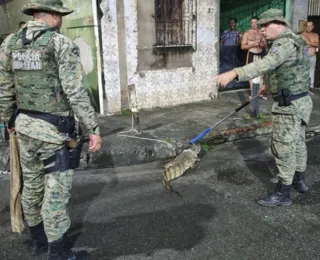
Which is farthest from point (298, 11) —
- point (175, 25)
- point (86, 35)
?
point (86, 35)

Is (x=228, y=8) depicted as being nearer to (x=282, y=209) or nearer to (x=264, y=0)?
(x=264, y=0)

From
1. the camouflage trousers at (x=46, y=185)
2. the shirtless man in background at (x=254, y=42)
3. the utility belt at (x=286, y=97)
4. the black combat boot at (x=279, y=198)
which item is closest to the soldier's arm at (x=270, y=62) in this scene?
the utility belt at (x=286, y=97)

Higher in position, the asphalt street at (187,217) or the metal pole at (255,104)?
the metal pole at (255,104)

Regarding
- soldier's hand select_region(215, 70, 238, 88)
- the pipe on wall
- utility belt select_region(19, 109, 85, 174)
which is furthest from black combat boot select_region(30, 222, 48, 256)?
the pipe on wall

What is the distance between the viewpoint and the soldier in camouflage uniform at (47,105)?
2.44 metres

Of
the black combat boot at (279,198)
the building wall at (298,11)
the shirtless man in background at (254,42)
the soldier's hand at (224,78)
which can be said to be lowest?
the black combat boot at (279,198)

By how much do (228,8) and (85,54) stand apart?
4960 mm

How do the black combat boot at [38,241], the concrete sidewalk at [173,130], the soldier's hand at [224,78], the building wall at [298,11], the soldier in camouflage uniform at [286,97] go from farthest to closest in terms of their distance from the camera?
the building wall at [298,11] → the concrete sidewalk at [173,130] → the soldier in camouflage uniform at [286,97] → the soldier's hand at [224,78] → the black combat boot at [38,241]

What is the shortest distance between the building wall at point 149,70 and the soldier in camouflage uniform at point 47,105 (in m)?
4.00

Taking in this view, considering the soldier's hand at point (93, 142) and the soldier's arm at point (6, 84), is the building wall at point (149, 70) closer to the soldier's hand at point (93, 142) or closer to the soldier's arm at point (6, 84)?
the soldier's arm at point (6, 84)

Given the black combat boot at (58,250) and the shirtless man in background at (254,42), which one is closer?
the black combat boot at (58,250)

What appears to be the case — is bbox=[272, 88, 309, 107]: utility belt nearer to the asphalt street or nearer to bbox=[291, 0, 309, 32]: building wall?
the asphalt street

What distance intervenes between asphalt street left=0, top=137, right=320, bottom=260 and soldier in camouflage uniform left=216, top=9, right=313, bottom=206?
35cm

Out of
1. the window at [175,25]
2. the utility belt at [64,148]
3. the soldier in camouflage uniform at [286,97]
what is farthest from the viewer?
the window at [175,25]
